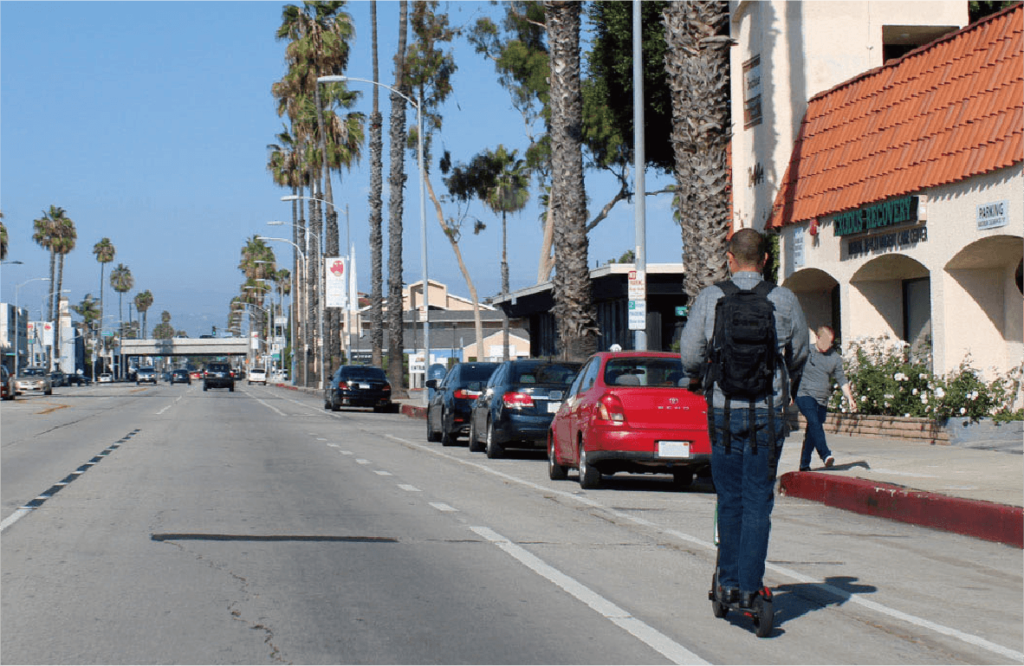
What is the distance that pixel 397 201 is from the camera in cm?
5144

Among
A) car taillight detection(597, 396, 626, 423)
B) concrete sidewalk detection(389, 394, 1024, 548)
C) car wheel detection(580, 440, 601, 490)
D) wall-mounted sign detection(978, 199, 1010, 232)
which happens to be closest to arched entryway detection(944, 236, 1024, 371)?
wall-mounted sign detection(978, 199, 1010, 232)

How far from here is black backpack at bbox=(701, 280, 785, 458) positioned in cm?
695

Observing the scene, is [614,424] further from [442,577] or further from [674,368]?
[442,577]

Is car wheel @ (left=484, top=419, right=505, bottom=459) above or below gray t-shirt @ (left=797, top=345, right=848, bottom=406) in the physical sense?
below

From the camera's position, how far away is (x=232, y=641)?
270 inches

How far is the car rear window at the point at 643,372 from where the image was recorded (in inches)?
587

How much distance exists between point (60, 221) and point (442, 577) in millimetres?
118719

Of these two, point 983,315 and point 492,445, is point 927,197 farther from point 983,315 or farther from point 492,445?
point 492,445

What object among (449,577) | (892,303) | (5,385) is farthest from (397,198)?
(449,577)

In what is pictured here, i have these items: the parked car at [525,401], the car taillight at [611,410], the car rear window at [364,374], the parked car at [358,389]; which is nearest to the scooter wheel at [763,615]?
the car taillight at [611,410]

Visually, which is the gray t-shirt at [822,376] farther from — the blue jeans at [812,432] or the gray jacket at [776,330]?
the gray jacket at [776,330]

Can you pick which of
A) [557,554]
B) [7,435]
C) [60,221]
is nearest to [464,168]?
[7,435]

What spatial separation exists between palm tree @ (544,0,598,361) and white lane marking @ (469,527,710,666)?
16865 mm

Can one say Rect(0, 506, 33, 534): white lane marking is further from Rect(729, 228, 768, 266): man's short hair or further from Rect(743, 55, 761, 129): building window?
Rect(743, 55, 761, 129): building window
